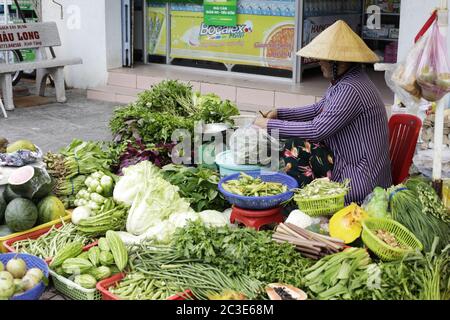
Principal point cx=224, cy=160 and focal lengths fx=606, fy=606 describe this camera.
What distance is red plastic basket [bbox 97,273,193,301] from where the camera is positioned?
3354 millimetres

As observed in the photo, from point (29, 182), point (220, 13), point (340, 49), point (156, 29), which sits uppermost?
point (220, 13)

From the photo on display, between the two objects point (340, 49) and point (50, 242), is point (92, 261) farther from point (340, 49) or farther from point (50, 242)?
point (340, 49)

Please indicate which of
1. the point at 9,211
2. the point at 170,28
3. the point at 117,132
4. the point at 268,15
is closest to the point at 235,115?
the point at 117,132

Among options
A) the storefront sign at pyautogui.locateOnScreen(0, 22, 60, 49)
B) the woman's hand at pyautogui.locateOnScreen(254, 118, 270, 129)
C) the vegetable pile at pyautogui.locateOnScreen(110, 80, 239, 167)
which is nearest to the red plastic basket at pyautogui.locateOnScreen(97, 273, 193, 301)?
the woman's hand at pyautogui.locateOnScreen(254, 118, 270, 129)

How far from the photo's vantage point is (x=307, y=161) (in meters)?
4.42

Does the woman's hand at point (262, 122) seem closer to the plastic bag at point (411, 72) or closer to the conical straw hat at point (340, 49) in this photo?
the conical straw hat at point (340, 49)

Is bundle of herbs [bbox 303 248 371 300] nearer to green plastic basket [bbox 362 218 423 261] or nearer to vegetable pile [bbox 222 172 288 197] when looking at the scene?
green plastic basket [bbox 362 218 423 261]

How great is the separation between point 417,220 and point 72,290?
2.10m

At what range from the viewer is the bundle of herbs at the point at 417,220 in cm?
351

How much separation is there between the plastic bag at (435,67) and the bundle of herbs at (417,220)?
0.65 meters

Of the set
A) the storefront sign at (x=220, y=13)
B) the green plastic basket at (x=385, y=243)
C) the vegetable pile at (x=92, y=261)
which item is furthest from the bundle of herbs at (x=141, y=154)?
the storefront sign at (x=220, y=13)

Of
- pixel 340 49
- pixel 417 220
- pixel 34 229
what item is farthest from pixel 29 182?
pixel 417 220

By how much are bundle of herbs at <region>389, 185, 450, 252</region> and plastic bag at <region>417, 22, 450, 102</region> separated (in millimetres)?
647

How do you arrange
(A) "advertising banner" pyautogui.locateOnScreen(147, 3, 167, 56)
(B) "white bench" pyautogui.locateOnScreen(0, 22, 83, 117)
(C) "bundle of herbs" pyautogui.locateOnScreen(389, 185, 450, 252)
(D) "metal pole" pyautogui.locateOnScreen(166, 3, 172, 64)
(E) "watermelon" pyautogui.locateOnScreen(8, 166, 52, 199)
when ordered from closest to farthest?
1. (C) "bundle of herbs" pyautogui.locateOnScreen(389, 185, 450, 252)
2. (E) "watermelon" pyautogui.locateOnScreen(8, 166, 52, 199)
3. (B) "white bench" pyautogui.locateOnScreen(0, 22, 83, 117)
4. (D) "metal pole" pyautogui.locateOnScreen(166, 3, 172, 64)
5. (A) "advertising banner" pyautogui.locateOnScreen(147, 3, 167, 56)
